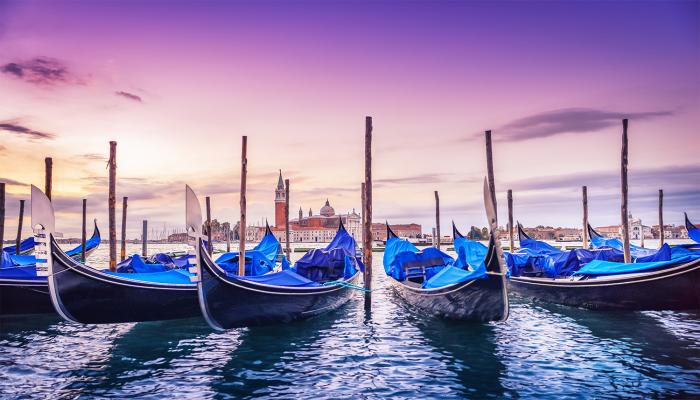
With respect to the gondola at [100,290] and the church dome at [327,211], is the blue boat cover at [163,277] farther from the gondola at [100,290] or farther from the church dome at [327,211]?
the church dome at [327,211]

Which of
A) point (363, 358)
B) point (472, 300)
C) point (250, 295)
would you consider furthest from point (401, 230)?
point (363, 358)

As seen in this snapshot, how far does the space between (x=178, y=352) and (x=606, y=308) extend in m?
7.71

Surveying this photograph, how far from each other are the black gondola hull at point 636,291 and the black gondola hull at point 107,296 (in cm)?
747

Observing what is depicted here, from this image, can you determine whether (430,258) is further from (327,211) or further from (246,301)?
(327,211)

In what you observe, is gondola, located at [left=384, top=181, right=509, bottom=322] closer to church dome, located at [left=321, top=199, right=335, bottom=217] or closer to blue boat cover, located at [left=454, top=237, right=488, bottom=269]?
blue boat cover, located at [left=454, top=237, right=488, bottom=269]

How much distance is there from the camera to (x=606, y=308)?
28.3 feet

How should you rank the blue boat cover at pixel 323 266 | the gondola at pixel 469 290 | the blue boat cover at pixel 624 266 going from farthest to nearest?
1. the blue boat cover at pixel 323 266
2. the blue boat cover at pixel 624 266
3. the gondola at pixel 469 290

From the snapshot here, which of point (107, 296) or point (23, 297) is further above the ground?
point (107, 296)

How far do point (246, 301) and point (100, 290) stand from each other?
7.55 ft

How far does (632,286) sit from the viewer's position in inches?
313

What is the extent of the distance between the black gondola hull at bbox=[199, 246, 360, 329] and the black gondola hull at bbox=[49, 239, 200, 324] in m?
1.67

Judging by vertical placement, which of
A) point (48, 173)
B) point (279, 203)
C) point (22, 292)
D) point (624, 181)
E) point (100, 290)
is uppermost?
point (279, 203)

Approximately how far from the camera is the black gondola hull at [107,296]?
665 cm

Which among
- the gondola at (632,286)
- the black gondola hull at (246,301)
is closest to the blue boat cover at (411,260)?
the gondola at (632,286)
